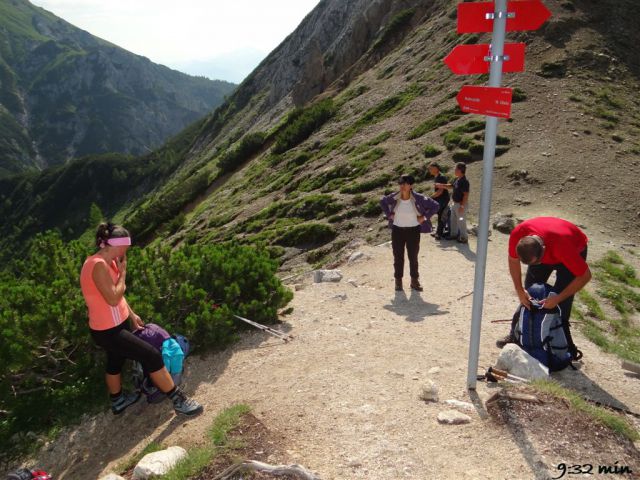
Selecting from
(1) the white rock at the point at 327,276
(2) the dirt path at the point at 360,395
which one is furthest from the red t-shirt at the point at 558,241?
(1) the white rock at the point at 327,276

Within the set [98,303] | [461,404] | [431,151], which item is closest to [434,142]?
[431,151]

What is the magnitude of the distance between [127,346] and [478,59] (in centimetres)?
534

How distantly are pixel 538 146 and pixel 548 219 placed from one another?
20.2m

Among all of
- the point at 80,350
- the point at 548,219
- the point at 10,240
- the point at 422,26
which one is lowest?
the point at 10,240

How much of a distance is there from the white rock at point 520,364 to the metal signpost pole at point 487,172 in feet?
2.60

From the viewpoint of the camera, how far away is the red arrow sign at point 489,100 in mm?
4660

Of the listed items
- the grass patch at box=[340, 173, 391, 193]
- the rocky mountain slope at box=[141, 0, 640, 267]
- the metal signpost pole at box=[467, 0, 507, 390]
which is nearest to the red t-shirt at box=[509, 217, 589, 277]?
the metal signpost pole at box=[467, 0, 507, 390]

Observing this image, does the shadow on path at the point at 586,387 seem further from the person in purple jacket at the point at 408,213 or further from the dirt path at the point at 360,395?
the person in purple jacket at the point at 408,213

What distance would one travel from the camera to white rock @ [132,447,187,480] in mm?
5001

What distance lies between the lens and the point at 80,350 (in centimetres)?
764

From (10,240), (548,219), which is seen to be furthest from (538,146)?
(10,240)

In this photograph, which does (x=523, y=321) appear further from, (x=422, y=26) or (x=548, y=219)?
(x=422, y=26)

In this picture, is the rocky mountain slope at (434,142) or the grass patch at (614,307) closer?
the grass patch at (614,307)

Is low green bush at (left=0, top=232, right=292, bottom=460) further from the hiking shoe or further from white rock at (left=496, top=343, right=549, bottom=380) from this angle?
white rock at (left=496, top=343, right=549, bottom=380)
